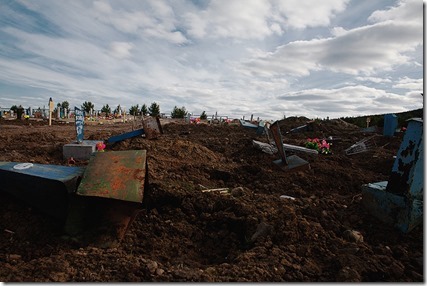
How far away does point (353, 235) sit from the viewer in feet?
8.79

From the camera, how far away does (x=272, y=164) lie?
6691 millimetres

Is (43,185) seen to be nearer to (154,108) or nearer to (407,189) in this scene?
(407,189)

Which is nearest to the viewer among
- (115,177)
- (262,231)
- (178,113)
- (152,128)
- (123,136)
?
(115,177)

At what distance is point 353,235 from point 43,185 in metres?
2.88

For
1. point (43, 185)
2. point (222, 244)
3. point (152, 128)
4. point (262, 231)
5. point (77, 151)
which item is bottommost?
point (222, 244)

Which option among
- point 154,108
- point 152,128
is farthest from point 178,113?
point 152,128

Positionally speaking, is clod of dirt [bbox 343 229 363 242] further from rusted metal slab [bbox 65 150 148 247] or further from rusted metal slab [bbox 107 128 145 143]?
rusted metal slab [bbox 107 128 145 143]

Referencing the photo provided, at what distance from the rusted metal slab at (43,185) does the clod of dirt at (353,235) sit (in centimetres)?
252

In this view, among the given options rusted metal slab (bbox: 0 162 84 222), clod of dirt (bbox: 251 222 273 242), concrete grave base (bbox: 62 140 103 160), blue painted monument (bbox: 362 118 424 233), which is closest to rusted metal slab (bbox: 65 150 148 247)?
rusted metal slab (bbox: 0 162 84 222)

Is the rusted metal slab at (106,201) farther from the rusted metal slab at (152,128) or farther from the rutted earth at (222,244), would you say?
the rusted metal slab at (152,128)

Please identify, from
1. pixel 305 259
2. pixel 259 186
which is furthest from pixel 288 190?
pixel 305 259

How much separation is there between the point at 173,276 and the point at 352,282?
47.4 inches

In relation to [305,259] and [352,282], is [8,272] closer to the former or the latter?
[305,259]

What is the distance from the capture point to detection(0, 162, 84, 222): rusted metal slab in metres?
2.66
